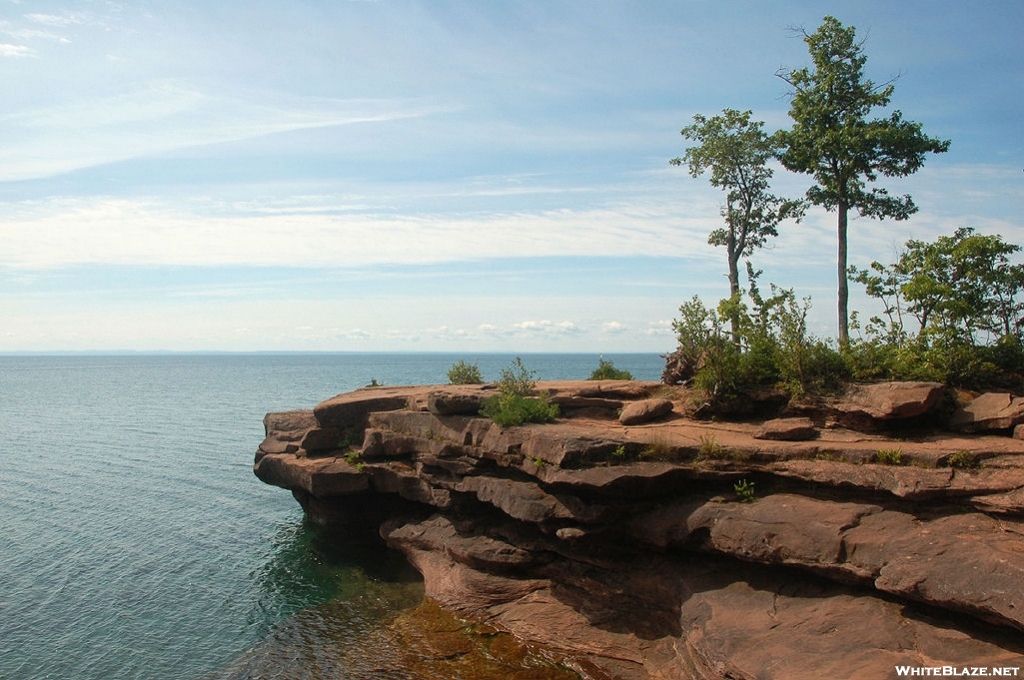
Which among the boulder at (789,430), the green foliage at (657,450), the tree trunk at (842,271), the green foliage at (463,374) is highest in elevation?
the tree trunk at (842,271)

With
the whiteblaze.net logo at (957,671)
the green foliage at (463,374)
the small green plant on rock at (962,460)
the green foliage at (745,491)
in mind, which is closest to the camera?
the whiteblaze.net logo at (957,671)

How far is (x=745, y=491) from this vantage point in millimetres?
16656

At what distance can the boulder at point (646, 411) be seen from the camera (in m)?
21.4

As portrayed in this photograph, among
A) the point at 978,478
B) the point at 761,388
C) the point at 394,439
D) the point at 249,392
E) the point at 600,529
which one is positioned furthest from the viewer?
the point at 249,392

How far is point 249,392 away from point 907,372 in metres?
99.8

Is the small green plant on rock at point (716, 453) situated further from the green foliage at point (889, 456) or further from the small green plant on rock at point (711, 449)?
the green foliage at point (889, 456)

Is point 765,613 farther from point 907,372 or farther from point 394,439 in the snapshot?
point 394,439

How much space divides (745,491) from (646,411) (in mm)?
5149

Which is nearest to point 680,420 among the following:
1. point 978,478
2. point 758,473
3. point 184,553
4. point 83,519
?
point 758,473

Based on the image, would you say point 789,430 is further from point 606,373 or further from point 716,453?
point 606,373

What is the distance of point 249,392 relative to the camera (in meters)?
105

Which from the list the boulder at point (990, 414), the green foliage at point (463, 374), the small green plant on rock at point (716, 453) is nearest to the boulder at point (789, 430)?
the small green plant on rock at point (716, 453)

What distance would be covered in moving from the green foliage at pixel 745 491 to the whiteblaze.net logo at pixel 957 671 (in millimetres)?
4974

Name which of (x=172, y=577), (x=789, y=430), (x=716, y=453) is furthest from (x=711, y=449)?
(x=172, y=577)
